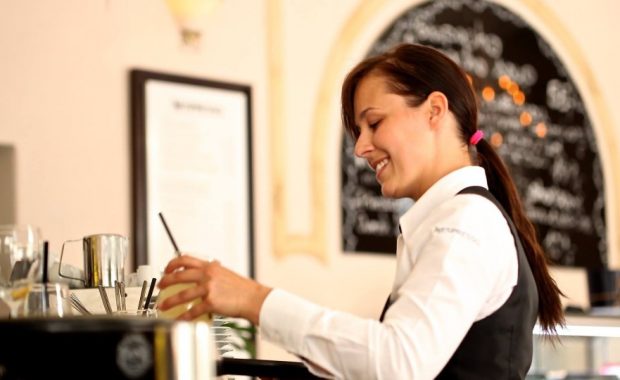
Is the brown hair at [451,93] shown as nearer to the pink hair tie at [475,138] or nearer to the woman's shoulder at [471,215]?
the pink hair tie at [475,138]

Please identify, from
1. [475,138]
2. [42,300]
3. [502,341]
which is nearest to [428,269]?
[502,341]

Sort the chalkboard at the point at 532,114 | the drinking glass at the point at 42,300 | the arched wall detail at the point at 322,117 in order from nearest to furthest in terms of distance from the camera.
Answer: the drinking glass at the point at 42,300, the arched wall detail at the point at 322,117, the chalkboard at the point at 532,114

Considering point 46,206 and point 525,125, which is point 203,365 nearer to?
point 46,206

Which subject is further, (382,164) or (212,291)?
(382,164)

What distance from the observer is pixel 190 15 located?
15.2 feet

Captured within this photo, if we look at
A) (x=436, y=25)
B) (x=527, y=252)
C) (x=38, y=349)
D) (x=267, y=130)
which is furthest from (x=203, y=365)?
(x=436, y=25)

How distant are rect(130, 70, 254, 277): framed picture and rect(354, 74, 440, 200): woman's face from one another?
A: 252cm

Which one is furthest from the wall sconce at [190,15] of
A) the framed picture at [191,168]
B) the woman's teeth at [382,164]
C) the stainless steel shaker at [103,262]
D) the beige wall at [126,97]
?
the woman's teeth at [382,164]

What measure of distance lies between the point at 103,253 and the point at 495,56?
3.99 m

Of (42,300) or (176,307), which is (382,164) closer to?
(176,307)

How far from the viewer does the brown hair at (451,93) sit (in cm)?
203

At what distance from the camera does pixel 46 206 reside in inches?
167

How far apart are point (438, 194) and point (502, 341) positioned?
10.7 inches

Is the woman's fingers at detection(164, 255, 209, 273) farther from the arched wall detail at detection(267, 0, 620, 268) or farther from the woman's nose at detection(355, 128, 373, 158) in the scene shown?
A: the arched wall detail at detection(267, 0, 620, 268)
